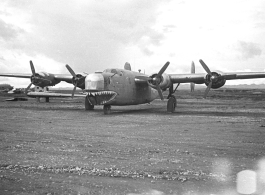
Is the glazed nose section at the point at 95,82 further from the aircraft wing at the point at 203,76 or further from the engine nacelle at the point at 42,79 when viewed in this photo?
the engine nacelle at the point at 42,79

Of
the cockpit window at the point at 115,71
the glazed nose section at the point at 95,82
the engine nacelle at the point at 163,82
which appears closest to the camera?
the glazed nose section at the point at 95,82

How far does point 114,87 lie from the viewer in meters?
20.4

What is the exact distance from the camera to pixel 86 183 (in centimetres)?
510

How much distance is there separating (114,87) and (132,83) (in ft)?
8.47

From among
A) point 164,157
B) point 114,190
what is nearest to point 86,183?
point 114,190

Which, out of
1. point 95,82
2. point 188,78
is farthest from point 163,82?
point 95,82

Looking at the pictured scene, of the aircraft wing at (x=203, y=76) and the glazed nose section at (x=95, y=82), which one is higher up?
the aircraft wing at (x=203, y=76)

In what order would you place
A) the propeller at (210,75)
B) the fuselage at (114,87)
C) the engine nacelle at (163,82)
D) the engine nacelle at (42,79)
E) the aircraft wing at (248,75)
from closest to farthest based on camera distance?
the fuselage at (114,87) < the propeller at (210,75) < the aircraft wing at (248,75) < the engine nacelle at (163,82) < the engine nacelle at (42,79)

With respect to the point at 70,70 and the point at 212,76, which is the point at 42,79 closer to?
the point at 70,70

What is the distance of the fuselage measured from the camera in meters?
19.1

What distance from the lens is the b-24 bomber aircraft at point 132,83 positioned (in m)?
19.5

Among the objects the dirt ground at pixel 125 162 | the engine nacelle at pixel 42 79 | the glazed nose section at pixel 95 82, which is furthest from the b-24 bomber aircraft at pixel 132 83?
the dirt ground at pixel 125 162

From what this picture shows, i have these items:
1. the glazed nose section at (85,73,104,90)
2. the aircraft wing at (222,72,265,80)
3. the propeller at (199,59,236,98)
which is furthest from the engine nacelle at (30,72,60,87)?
the aircraft wing at (222,72,265,80)

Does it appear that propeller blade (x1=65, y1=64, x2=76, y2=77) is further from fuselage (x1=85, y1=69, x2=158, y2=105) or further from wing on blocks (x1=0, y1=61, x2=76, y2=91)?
fuselage (x1=85, y1=69, x2=158, y2=105)
